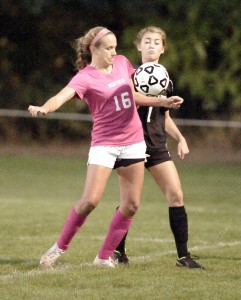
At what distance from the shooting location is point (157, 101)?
858 cm

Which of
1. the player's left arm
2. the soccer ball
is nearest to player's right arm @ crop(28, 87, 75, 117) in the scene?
the soccer ball

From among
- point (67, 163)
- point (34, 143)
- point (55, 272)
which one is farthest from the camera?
point (34, 143)

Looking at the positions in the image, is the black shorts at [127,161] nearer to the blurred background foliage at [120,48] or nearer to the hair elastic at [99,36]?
the hair elastic at [99,36]

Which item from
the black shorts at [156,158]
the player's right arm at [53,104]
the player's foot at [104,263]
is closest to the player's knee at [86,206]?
the player's foot at [104,263]

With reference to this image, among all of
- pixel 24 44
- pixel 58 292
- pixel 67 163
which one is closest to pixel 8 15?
pixel 24 44

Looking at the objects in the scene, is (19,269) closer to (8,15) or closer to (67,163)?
(67,163)

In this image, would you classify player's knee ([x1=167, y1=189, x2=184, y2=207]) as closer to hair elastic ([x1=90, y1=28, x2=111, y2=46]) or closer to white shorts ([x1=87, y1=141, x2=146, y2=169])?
white shorts ([x1=87, y1=141, x2=146, y2=169])

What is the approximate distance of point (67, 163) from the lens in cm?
2388

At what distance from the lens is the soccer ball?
348 inches

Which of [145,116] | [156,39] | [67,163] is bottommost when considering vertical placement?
[67,163]

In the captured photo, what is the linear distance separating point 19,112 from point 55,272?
63.2 ft

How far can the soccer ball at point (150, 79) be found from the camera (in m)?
8.84

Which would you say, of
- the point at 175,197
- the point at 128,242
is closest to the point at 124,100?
the point at 175,197

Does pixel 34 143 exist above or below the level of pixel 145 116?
below
